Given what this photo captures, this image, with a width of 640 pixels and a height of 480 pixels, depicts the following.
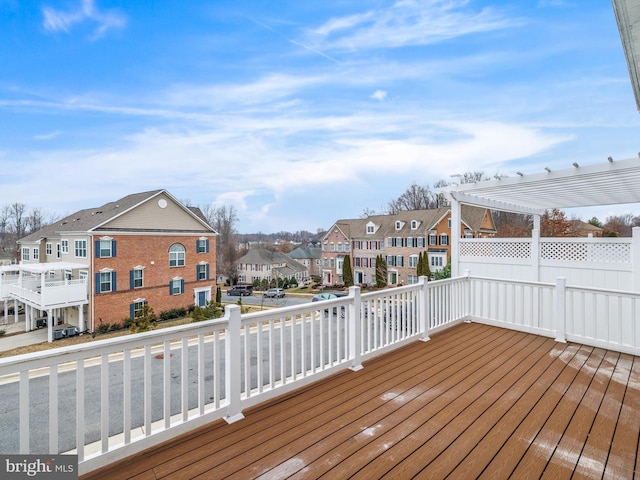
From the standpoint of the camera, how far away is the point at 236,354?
8.32ft

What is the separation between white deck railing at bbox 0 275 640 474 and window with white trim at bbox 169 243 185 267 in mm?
12781

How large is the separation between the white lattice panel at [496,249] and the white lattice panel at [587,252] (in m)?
0.32

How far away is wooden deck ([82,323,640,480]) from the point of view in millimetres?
1940

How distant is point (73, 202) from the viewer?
2877 centimetres

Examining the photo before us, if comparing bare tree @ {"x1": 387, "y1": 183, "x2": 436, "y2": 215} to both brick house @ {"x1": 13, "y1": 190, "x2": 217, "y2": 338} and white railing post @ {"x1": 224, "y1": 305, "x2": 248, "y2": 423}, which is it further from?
white railing post @ {"x1": 224, "y1": 305, "x2": 248, "y2": 423}

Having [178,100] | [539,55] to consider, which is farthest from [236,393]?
[178,100]

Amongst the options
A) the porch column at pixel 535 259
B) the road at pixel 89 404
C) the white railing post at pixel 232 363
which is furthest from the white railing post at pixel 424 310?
the porch column at pixel 535 259

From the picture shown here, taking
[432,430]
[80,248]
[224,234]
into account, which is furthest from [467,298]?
[224,234]

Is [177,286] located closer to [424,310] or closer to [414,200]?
[424,310]

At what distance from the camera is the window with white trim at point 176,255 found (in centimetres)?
2033

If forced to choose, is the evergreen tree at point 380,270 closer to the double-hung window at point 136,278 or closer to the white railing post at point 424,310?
the double-hung window at point 136,278

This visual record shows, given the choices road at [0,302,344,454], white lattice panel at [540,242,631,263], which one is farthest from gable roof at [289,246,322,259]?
white lattice panel at [540,242,631,263]

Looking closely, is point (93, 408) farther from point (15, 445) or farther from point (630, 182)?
point (630, 182)

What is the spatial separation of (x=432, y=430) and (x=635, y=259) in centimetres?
528
